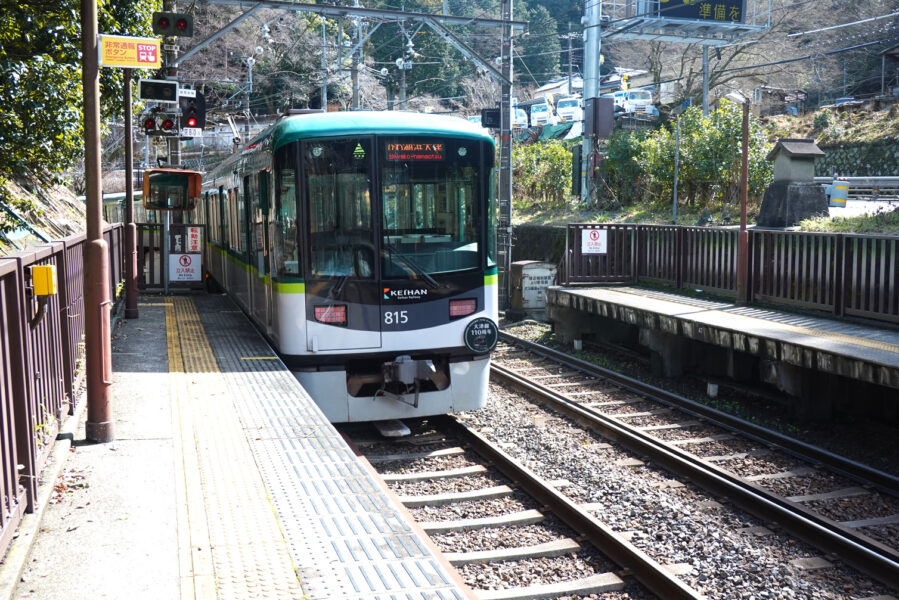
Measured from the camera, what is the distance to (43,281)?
15.1 feet

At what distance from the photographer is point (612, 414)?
986cm

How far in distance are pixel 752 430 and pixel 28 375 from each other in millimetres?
6904

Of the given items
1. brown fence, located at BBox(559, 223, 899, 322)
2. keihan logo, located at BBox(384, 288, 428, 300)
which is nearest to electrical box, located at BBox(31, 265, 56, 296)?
keihan logo, located at BBox(384, 288, 428, 300)

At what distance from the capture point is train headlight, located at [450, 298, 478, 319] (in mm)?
8758

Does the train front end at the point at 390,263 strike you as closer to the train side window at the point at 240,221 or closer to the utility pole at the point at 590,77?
the train side window at the point at 240,221

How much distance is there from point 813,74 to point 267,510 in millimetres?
42624

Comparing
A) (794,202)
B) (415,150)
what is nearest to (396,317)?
(415,150)

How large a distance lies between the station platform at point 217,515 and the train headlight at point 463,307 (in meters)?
2.11

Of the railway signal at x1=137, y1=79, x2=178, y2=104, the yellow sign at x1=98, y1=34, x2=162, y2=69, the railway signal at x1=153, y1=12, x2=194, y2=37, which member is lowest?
the yellow sign at x1=98, y1=34, x2=162, y2=69

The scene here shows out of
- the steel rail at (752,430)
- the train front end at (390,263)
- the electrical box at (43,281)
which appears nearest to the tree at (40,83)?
the train front end at (390,263)

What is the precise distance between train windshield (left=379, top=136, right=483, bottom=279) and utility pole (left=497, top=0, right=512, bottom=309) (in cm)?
870

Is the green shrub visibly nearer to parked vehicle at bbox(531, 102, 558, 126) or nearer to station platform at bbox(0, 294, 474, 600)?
parked vehicle at bbox(531, 102, 558, 126)

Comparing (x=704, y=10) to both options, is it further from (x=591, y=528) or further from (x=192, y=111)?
(x=591, y=528)

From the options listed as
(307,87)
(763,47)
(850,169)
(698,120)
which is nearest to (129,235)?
(698,120)
